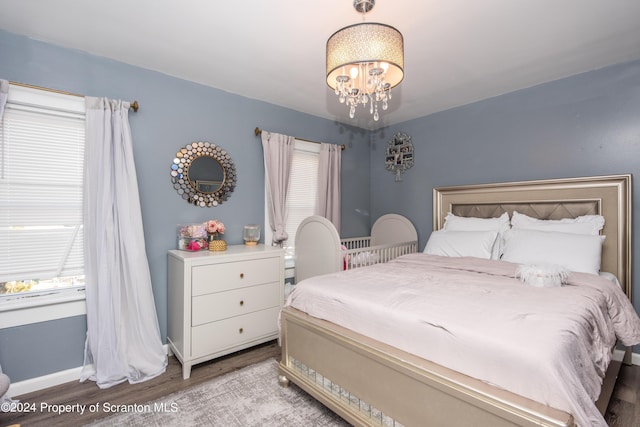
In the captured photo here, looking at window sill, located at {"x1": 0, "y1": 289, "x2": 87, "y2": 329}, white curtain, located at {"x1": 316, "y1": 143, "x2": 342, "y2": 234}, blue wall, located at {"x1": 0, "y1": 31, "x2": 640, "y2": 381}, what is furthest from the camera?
white curtain, located at {"x1": 316, "y1": 143, "x2": 342, "y2": 234}

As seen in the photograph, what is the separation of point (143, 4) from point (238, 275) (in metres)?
1.91

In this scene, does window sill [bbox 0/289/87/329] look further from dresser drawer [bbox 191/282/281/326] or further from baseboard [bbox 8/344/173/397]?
dresser drawer [bbox 191/282/281/326]

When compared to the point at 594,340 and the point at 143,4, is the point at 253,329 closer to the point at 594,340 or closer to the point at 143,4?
the point at 594,340

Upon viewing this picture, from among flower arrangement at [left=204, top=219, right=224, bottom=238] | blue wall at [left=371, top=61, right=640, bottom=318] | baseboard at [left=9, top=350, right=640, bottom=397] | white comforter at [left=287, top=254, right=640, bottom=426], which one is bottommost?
baseboard at [left=9, top=350, right=640, bottom=397]

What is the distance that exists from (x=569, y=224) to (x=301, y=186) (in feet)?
8.48

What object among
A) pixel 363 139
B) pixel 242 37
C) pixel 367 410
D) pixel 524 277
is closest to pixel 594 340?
pixel 524 277

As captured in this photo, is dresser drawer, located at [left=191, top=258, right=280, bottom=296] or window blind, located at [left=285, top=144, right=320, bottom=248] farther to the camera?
window blind, located at [left=285, top=144, right=320, bottom=248]

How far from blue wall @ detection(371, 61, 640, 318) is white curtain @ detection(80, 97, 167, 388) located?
3042 millimetres

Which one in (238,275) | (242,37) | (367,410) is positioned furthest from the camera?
(238,275)

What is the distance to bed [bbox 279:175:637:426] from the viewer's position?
1151 millimetres

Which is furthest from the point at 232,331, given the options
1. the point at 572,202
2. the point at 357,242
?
the point at 572,202

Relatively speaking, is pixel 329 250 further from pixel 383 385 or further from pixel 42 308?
pixel 42 308

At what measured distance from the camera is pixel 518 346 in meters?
1.14

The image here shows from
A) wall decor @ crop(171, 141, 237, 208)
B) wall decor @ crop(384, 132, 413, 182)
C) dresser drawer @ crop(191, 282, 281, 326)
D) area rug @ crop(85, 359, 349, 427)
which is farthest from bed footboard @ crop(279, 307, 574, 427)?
wall decor @ crop(384, 132, 413, 182)
